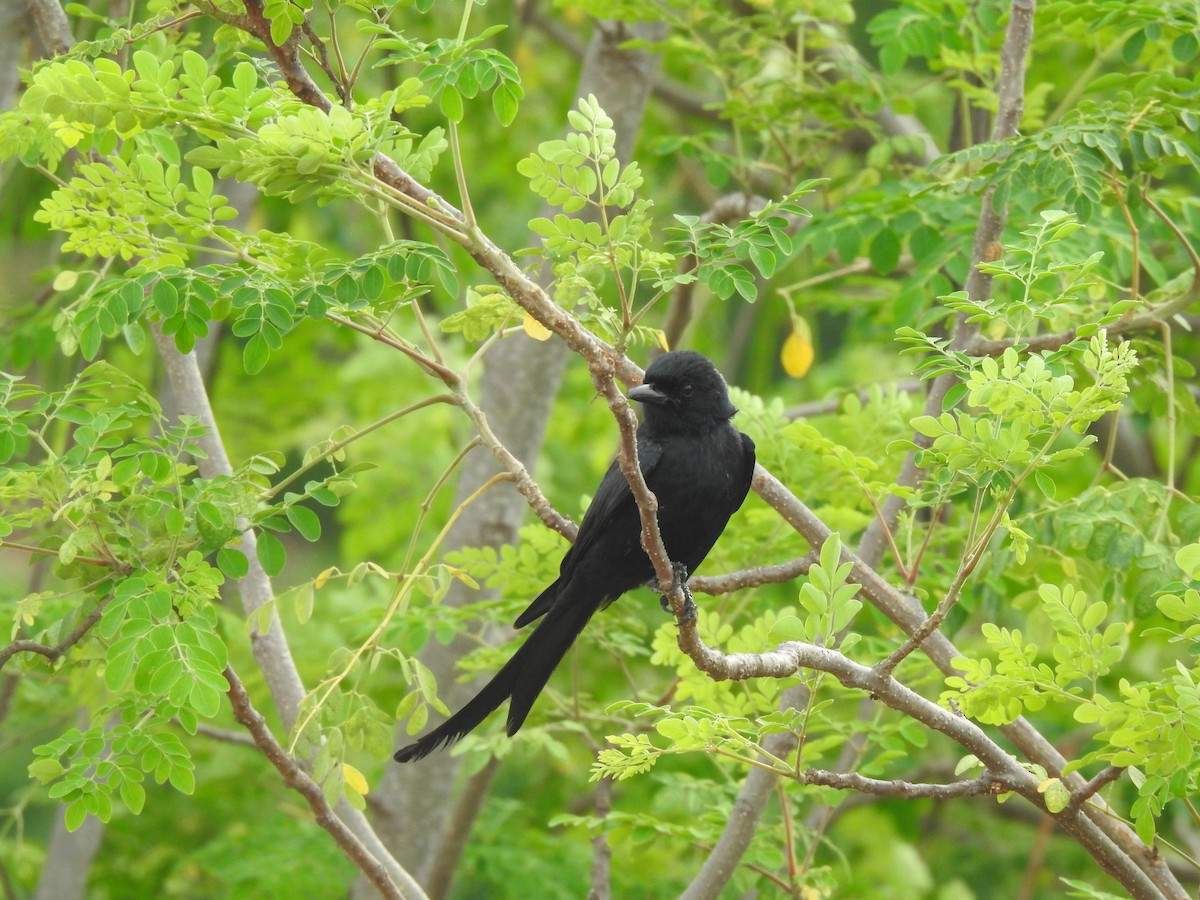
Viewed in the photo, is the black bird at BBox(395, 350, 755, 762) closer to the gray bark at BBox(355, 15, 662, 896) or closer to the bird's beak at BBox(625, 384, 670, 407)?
the bird's beak at BBox(625, 384, 670, 407)

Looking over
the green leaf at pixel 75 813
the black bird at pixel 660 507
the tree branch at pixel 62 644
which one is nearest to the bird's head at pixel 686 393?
the black bird at pixel 660 507

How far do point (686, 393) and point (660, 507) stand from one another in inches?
14.2

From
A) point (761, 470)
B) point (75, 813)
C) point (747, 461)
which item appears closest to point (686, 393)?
point (747, 461)

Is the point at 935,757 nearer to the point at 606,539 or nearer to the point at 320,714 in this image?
the point at 606,539

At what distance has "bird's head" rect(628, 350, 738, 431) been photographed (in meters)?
3.81

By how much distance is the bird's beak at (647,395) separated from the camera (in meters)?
3.58

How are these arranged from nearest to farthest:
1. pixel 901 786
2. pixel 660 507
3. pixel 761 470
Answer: pixel 901 786 < pixel 761 470 < pixel 660 507

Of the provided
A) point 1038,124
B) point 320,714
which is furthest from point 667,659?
point 1038,124

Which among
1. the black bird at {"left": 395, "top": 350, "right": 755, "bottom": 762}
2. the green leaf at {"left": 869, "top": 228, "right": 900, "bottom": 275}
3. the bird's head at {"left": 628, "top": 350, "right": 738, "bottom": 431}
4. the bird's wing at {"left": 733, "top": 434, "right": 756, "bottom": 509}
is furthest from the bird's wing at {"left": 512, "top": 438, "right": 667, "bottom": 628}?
the green leaf at {"left": 869, "top": 228, "right": 900, "bottom": 275}

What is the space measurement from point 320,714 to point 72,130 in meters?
1.45

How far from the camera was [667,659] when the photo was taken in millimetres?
3699

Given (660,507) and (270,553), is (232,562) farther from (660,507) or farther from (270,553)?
(660,507)

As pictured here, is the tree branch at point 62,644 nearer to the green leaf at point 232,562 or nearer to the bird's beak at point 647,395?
the green leaf at point 232,562

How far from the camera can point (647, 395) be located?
361cm
